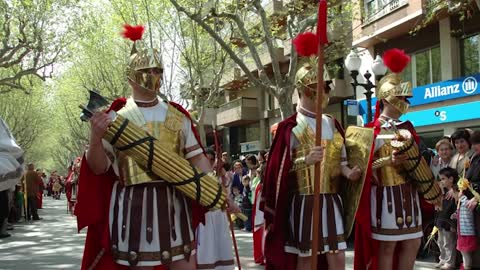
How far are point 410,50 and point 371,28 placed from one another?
1.93 metres

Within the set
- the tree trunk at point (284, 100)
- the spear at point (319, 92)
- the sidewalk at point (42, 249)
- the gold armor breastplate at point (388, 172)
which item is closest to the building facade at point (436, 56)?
the tree trunk at point (284, 100)

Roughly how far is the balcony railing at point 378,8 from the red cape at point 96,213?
16255mm

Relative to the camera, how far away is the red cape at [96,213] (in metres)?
3.61

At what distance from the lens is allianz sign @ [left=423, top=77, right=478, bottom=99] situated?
51.6ft

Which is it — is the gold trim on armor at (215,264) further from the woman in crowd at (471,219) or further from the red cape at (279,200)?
the woman in crowd at (471,219)

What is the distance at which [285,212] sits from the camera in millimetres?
4469

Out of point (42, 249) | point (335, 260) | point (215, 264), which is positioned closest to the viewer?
point (335, 260)

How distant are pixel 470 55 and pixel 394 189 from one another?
1337cm

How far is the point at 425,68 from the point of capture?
18.3m

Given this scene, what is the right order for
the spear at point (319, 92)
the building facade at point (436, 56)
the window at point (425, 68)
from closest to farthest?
the spear at point (319, 92) < the building facade at point (436, 56) < the window at point (425, 68)

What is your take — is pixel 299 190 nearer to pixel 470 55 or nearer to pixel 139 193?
pixel 139 193

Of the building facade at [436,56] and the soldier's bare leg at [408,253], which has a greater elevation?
the building facade at [436,56]

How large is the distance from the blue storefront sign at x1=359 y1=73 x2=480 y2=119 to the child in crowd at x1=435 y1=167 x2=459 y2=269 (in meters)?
9.44

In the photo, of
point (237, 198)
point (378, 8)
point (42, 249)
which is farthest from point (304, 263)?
point (378, 8)
